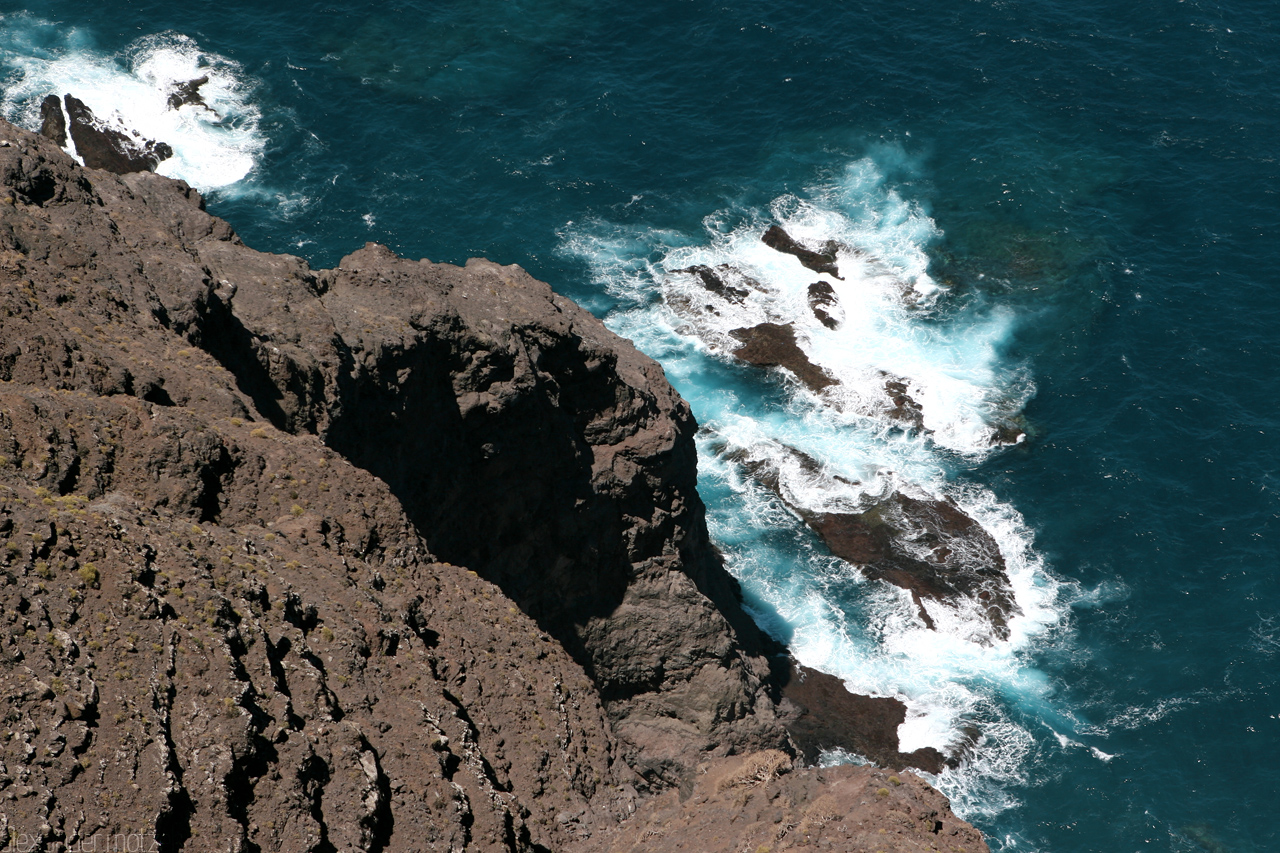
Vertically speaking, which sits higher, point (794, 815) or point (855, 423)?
point (794, 815)

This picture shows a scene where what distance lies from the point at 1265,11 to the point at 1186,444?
62012 millimetres

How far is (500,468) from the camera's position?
143 ft

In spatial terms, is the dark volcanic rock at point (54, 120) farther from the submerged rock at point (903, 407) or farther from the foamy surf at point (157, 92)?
the submerged rock at point (903, 407)

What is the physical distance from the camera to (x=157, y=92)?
95562mm

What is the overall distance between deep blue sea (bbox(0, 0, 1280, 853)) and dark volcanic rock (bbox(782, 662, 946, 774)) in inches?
52.8

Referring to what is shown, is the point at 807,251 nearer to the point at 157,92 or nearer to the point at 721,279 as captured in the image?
the point at 721,279

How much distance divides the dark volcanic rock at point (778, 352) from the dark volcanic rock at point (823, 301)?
8.51ft

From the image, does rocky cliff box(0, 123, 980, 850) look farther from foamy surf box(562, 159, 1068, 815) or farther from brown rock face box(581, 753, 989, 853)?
foamy surf box(562, 159, 1068, 815)

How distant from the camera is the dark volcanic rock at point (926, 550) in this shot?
6794cm

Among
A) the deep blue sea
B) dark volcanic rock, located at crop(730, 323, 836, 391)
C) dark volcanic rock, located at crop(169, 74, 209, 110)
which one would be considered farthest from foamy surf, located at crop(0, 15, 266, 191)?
dark volcanic rock, located at crop(730, 323, 836, 391)

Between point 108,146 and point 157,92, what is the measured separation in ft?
29.4

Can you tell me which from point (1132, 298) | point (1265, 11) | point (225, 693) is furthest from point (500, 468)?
point (1265, 11)

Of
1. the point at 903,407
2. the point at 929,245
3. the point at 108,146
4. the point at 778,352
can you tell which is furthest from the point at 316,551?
the point at 108,146

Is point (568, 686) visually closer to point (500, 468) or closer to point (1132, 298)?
point (500, 468)
